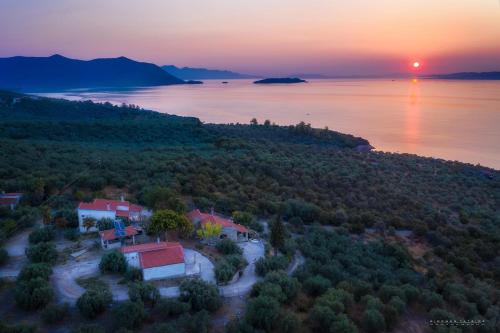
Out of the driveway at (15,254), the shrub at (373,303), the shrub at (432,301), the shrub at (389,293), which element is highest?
the driveway at (15,254)

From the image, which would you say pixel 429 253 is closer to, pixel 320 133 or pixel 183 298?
pixel 183 298

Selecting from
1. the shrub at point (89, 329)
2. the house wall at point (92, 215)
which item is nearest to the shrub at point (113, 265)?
the shrub at point (89, 329)

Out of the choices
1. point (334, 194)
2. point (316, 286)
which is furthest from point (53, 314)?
point (334, 194)

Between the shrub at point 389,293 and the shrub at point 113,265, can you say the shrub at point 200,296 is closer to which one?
the shrub at point 113,265

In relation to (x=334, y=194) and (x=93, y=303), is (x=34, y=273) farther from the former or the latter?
(x=334, y=194)

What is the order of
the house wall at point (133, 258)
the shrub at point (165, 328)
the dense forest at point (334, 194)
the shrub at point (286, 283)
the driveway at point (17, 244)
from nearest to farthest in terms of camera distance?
the shrub at point (165, 328), the shrub at point (286, 283), the house wall at point (133, 258), the driveway at point (17, 244), the dense forest at point (334, 194)

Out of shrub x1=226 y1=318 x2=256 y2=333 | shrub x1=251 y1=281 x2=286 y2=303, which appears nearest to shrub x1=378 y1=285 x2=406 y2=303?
shrub x1=251 y1=281 x2=286 y2=303

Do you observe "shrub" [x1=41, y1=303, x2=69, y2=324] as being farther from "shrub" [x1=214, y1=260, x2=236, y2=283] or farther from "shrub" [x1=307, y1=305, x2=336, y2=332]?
"shrub" [x1=307, y1=305, x2=336, y2=332]
